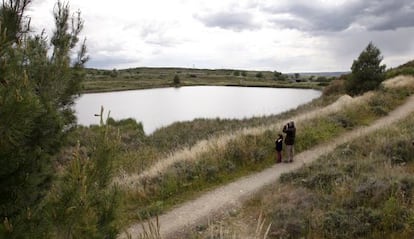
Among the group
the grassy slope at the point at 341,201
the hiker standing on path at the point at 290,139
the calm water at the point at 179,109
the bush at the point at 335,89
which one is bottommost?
the calm water at the point at 179,109

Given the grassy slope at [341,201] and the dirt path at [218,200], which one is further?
the dirt path at [218,200]

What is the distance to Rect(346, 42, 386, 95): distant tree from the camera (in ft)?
96.7

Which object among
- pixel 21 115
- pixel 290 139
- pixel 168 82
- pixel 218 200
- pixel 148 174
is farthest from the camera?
pixel 168 82

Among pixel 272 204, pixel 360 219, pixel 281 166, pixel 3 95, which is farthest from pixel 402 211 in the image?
pixel 3 95

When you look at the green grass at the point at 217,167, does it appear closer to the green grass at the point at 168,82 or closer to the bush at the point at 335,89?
the bush at the point at 335,89

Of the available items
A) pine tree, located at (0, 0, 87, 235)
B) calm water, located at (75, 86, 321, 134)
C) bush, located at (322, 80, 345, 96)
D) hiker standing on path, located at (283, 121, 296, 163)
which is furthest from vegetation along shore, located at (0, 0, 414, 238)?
calm water, located at (75, 86, 321, 134)

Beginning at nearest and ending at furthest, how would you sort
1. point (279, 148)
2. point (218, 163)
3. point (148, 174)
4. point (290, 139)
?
point (148, 174) → point (218, 163) → point (290, 139) → point (279, 148)

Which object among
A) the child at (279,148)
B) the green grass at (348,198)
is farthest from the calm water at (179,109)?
the green grass at (348,198)

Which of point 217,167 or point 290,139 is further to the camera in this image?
point 290,139

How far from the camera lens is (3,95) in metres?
2.58

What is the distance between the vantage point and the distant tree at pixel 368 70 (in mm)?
29484

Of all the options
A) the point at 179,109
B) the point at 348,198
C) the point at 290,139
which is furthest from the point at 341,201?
the point at 179,109

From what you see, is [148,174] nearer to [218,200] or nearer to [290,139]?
[218,200]

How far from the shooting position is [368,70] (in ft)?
96.8
